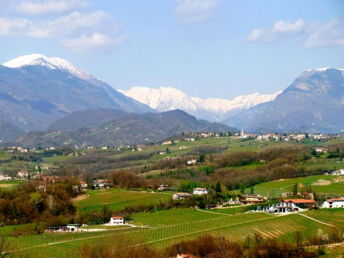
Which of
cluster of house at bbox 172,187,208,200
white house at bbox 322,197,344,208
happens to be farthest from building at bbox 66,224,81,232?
white house at bbox 322,197,344,208

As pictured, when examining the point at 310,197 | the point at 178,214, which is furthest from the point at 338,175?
the point at 178,214

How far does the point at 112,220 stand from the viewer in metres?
66.4

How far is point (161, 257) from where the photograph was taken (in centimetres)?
4506

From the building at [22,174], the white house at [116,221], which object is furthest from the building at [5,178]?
the white house at [116,221]

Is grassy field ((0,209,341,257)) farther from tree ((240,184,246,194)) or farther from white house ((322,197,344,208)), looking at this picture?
tree ((240,184,246,194))

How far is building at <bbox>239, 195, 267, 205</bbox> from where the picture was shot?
7650 centimetres

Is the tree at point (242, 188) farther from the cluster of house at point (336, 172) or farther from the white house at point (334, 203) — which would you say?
the white house at point (334, 203)

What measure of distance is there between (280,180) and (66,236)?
145ft

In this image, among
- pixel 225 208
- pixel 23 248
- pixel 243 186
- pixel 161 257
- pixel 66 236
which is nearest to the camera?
pixel 161 257

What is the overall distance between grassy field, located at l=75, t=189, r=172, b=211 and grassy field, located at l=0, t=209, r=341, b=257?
11.1 meters

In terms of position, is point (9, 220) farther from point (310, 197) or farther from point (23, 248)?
point (310, 197)

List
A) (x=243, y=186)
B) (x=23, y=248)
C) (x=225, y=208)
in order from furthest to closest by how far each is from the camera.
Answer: (x=243, y=186) → (x=225, y=208) → (x=23, y=248)

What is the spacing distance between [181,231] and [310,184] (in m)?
33.8

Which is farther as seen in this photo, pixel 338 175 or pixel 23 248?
pixel 338 175
